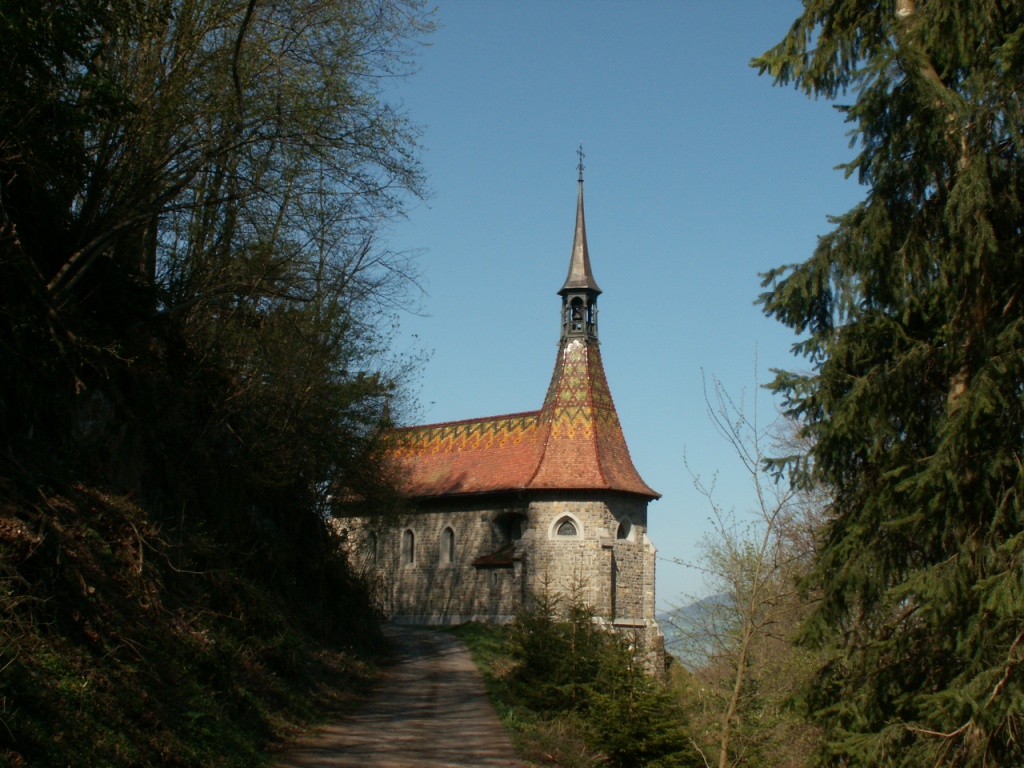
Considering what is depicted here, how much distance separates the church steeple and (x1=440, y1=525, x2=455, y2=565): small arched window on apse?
7.95 meters

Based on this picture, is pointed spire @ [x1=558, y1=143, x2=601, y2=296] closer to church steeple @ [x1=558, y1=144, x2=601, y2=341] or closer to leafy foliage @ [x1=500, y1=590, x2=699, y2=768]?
church steeple @ [x1=558, y1=144, x2=601, y2=341]

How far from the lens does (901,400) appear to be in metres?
8.91

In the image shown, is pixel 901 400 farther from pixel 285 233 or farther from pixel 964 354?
pixel 285 233

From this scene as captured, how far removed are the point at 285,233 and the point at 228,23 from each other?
13.1 feet

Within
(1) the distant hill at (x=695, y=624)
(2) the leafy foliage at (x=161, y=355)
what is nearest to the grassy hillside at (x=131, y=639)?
(2) the leafy foliage at (x=161, y=355)

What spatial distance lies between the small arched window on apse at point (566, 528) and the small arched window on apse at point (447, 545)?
4881mm

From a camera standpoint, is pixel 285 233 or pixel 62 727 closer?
pixel 62 727

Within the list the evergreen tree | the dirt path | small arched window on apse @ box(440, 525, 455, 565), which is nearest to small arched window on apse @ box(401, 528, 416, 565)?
small arched window on apse @ box(440, 525, 455, 565)

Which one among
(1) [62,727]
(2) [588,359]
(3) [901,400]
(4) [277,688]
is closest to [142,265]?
(4) [277,688]

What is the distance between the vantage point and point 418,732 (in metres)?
10.8

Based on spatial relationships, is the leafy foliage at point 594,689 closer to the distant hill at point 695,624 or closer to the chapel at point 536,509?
the distant hill at point 695,624

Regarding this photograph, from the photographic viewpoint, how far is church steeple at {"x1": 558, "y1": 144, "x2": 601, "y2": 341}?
34.3m

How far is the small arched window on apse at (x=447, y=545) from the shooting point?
1347 inches

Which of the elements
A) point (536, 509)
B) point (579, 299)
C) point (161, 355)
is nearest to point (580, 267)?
A: point (579, 299)
